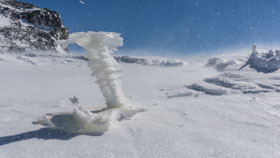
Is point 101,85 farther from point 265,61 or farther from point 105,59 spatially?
point 265,61

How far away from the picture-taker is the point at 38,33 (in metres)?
20.3

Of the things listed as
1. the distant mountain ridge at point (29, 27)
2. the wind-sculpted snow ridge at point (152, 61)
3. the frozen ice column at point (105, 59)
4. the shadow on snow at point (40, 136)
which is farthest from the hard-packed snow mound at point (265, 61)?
the distant mountain ridge at point (29, 27)

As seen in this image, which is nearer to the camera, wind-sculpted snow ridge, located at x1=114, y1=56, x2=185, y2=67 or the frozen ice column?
the frozen ice column

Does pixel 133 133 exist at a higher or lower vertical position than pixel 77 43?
lower

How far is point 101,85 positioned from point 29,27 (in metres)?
22.0

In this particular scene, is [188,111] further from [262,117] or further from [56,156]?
[56,156]

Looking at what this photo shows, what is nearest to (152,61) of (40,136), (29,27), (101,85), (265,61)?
(265,61)

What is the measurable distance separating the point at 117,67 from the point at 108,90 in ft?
0.97

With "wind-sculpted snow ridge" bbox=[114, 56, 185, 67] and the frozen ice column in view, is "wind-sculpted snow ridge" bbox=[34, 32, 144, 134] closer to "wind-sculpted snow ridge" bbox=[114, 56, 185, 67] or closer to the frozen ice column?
the frozen ice column

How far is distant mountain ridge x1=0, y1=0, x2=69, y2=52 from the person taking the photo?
16888 mm

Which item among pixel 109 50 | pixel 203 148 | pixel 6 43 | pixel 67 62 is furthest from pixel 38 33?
pixel 203 148

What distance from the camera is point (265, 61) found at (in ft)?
22.7

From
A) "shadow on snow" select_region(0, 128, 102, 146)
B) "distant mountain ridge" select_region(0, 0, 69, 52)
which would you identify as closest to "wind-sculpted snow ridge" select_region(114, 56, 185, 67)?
"distant mountain ridge" select_region(0, 0, 69, 52)

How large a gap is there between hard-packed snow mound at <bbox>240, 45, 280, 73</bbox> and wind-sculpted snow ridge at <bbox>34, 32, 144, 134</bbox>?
17.6 feet
